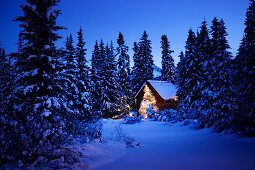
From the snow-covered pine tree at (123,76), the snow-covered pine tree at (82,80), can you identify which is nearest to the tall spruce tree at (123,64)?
the snow-covered pine tree at (123,76)

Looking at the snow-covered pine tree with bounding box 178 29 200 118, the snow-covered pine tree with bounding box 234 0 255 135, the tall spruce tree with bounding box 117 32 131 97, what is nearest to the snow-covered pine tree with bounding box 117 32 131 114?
the tall spruce tree with bounding box 117 32 131 97

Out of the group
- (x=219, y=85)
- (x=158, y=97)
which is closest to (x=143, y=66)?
(x=158, y=97)

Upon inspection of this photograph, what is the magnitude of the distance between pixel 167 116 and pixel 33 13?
51.2 ft

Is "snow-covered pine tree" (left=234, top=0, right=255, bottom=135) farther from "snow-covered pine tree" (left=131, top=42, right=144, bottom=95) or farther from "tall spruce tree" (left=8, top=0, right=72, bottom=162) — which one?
"snow-covered pine tree" (left=131, top=42, right=144, bottom=95)

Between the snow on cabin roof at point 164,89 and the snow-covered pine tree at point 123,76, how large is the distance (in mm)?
6792

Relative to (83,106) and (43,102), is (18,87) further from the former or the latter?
(83,106)

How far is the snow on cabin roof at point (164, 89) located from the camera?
28.5 m

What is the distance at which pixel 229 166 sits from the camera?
414cm

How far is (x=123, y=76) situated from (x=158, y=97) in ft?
37.5

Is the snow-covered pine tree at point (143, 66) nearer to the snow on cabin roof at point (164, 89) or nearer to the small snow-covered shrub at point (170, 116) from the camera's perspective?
the snow on cabin roof at point (164, 89)

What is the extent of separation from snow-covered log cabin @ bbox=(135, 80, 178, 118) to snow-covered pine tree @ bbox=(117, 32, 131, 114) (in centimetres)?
432

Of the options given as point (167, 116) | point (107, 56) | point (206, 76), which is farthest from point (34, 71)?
point (107, 56)

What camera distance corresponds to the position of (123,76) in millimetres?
37656

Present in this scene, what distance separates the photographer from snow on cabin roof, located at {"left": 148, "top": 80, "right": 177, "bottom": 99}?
93.5ft
